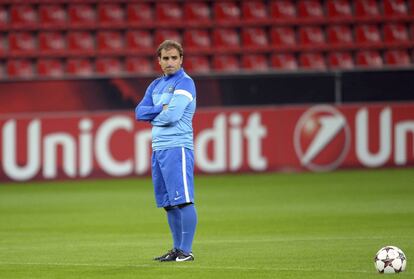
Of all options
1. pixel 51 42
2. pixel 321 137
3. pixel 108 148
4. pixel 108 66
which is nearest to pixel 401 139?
→ pixel 321 137

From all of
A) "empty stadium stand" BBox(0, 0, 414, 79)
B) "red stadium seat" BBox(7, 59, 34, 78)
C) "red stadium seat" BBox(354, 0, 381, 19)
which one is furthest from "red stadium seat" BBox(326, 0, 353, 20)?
"red stadium seat" BBox(7, 59, 34, 78)

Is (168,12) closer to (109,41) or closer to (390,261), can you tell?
(109,41)

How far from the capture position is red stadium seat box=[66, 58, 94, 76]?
66.6 ft

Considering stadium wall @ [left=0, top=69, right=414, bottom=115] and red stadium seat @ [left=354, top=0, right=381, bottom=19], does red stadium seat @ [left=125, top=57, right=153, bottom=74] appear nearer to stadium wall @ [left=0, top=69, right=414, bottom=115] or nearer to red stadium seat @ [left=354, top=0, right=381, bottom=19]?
stadium wall @ [left=0, top=69, right=414, bottom=115]

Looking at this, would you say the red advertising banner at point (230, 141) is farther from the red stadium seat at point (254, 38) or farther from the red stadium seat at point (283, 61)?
the red stadium seat at point (254, 38)

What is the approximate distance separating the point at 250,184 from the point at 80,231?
233 inches

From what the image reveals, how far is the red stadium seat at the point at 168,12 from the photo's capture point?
21250 mm

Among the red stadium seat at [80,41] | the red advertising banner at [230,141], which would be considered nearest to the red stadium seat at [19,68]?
the red stadium seat at [80,41]

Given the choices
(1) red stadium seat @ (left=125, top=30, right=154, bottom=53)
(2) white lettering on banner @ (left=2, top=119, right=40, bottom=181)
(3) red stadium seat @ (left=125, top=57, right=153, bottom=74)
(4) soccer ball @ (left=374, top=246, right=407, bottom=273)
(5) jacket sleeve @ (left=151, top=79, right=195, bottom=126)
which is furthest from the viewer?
(1) red stadium seat @ (left=125, top=30, right=154, bottom=53)

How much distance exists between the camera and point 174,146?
869 cm

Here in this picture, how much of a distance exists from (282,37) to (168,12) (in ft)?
7.67

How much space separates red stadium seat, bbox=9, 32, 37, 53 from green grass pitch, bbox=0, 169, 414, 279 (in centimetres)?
375

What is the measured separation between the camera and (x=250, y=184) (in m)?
17.2

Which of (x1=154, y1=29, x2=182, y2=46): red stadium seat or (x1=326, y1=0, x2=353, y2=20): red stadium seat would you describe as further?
(x1=326, y1=0, x2=353, y2=20): red stadium seat
